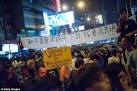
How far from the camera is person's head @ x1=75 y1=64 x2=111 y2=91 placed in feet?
11.3

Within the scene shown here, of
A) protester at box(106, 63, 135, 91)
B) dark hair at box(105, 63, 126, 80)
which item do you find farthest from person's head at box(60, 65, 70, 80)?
dark hair at box(105, 63, 126, 80)

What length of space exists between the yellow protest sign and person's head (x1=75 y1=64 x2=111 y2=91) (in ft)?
22.9

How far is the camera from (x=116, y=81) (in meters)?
5.05

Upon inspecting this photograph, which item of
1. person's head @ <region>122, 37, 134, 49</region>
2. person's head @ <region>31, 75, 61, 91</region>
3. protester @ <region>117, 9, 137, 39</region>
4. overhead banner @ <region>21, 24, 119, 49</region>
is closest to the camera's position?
person's head @ <region>31, 75, 61, 91</region>

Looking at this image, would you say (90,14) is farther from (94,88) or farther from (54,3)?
(94,88)

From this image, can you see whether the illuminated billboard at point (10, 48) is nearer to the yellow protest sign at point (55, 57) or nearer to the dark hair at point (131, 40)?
the yellow protest sign at point (55, 57)

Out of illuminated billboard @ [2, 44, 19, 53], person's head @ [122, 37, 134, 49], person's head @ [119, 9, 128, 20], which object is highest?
person's head @ [119, 9, 128, 20]

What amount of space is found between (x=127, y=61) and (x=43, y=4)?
5188 cm

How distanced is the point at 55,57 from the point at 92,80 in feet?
23.5

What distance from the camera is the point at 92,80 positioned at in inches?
136

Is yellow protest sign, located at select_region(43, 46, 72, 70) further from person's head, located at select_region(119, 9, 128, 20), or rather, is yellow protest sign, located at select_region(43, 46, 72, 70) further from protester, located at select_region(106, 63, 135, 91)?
protester, located at select_region(106, 63, 135, 91)

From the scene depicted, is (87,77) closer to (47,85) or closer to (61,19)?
(47,85)

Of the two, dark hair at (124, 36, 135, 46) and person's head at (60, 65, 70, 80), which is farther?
person's head at (60, 65, 70, 80)

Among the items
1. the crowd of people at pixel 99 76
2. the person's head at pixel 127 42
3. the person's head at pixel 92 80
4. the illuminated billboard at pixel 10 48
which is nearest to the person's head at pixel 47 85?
the crowd of people at pixel 99 76
